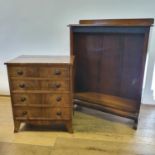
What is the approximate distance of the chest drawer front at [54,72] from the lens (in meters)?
1.67

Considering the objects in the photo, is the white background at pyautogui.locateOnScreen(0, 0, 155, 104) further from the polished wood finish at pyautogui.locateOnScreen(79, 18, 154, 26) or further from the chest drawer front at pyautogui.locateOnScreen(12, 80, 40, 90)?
the chest drawer front at pyautogui.locateOnScreen(12, 80, 40, 90)

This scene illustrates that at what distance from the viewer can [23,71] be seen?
1685 mm

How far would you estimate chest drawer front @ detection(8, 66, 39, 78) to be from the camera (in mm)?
1670

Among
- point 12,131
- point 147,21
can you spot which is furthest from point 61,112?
point 147,21

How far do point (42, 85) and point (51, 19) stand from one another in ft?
3.48

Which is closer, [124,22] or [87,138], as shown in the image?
[87,138]

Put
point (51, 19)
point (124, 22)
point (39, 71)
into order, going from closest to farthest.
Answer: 1. point (39, 71)
2. point (124, 22)
3. point (51, 19)

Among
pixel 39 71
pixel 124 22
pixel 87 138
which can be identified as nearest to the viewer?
pixel 39 71

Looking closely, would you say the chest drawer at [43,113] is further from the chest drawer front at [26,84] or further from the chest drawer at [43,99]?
the chest drawer front at [26,84]

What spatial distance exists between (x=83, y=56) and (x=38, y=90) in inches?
28.2

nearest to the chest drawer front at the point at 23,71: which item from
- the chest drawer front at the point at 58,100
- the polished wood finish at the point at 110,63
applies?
the chest drawer front at the point at 58,100

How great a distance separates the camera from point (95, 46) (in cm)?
207

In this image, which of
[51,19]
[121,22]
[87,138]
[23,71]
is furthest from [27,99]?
[121,22]

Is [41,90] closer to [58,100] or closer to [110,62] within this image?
[58,100]
